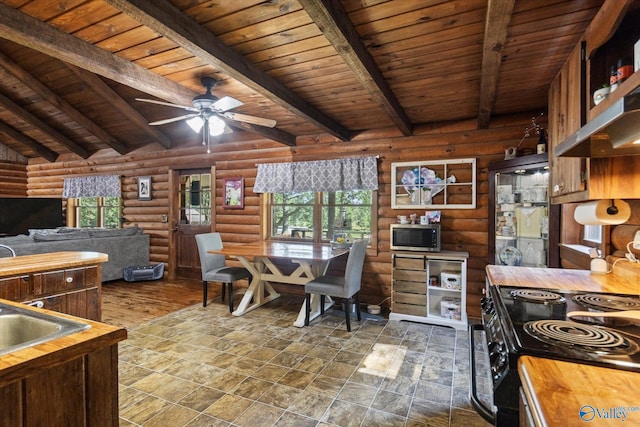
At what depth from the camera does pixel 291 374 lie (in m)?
2.48

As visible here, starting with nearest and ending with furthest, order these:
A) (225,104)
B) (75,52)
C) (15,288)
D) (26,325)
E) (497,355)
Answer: (497,355) < (26,325) < (15,288) < (75,52) < (225,104)

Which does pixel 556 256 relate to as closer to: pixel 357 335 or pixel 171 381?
pixel 357 335

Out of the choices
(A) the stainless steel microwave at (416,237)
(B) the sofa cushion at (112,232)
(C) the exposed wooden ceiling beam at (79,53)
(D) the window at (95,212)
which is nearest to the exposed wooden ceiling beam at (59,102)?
(D) the window at (95,212)

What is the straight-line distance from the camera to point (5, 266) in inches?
86.1

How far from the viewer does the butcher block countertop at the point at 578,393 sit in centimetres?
62

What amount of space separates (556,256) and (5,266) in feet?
13.9

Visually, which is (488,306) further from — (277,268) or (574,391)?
(277,268)

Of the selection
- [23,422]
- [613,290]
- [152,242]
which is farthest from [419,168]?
[152,242]

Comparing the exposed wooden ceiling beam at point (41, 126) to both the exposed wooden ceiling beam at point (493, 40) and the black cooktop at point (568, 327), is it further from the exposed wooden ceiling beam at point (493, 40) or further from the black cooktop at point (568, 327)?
the black cooktop at point (568, 327)

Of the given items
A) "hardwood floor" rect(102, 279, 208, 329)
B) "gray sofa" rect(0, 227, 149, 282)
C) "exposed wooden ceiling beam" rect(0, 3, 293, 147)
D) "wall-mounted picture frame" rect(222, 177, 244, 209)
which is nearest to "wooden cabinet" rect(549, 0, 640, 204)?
"exposed wooden ceiling beam" rect(0, 3, 293, 147)

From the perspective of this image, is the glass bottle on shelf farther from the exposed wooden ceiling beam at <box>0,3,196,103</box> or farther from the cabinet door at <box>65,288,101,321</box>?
the cabinet door at <box>65,288,101,321</box>

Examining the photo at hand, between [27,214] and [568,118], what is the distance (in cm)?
829

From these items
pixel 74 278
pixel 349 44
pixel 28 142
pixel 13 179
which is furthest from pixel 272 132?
pixel 13 179

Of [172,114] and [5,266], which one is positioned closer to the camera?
[5,266]
